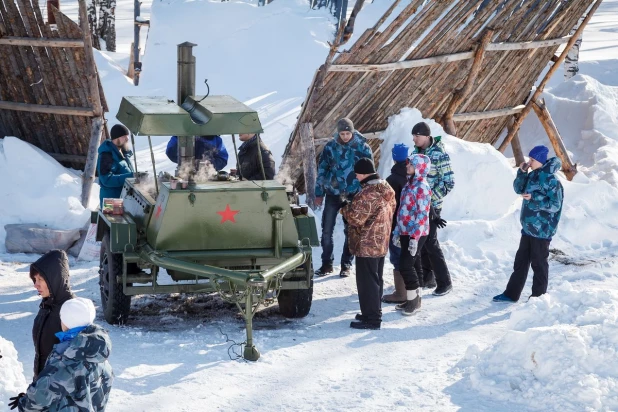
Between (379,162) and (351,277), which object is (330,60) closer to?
(379,162)

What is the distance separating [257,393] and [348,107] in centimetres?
593

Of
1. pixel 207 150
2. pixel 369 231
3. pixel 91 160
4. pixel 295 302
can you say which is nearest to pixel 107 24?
pixel 91 160

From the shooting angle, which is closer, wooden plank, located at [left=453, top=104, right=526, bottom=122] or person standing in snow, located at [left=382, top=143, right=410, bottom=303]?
person standing in snow, located at [left=382, top=143, right=410, bottom=303]

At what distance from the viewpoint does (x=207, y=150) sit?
31.7ft

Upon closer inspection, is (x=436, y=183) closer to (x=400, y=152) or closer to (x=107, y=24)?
(x=400, y=152)

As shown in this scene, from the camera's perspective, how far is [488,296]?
9.77m

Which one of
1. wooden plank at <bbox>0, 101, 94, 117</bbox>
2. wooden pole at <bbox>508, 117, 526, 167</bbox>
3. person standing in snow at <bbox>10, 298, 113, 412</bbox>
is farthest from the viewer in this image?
wooden pole at <bbox>508, 117, 526, 167</bbox>

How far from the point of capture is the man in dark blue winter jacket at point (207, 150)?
9555 mm

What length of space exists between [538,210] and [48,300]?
5237 mm

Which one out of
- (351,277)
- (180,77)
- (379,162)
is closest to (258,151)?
(180,77)

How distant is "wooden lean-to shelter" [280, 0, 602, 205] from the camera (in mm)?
11742

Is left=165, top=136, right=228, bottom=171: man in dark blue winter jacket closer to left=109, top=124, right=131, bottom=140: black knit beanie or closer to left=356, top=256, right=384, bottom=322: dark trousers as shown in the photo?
left=109, top=124, right=131, bottom=140: black knit beanie

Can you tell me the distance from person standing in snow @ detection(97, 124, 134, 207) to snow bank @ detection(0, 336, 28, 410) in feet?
12.2

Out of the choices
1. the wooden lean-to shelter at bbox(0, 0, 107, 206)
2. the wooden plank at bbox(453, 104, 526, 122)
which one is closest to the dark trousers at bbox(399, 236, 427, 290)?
the wooden lean-to shelter at bbox(0, 0, 107, 206)
